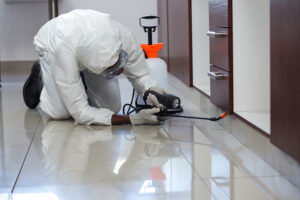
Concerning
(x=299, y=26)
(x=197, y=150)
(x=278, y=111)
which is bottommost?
(x=197, y=150)

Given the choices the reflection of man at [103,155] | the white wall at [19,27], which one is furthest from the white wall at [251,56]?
the white wall at [19,27]

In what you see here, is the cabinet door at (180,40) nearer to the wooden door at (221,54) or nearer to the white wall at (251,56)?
the wooden door at (221,54)

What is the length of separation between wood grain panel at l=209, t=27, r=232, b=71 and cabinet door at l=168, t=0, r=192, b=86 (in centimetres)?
78

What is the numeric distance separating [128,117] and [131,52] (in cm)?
36

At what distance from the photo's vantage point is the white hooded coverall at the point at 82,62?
2.63 metres

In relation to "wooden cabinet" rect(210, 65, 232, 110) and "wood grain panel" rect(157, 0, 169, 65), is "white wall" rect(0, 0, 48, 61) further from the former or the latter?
"wooden cabinet" rect(210, 65, 232, 110)

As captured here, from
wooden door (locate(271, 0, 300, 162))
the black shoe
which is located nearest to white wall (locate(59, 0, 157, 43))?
the black shoe

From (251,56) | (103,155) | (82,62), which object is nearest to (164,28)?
(82,62)

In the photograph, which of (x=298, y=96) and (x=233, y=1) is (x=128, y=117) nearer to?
(x=233, y=1)

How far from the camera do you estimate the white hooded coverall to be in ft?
8.64

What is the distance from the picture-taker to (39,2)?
18.6ft

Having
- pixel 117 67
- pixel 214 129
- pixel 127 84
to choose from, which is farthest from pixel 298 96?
pixel 127 84

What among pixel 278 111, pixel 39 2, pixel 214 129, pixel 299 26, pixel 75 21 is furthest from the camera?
pixel 39 2

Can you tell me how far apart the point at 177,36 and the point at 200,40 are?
60cm
